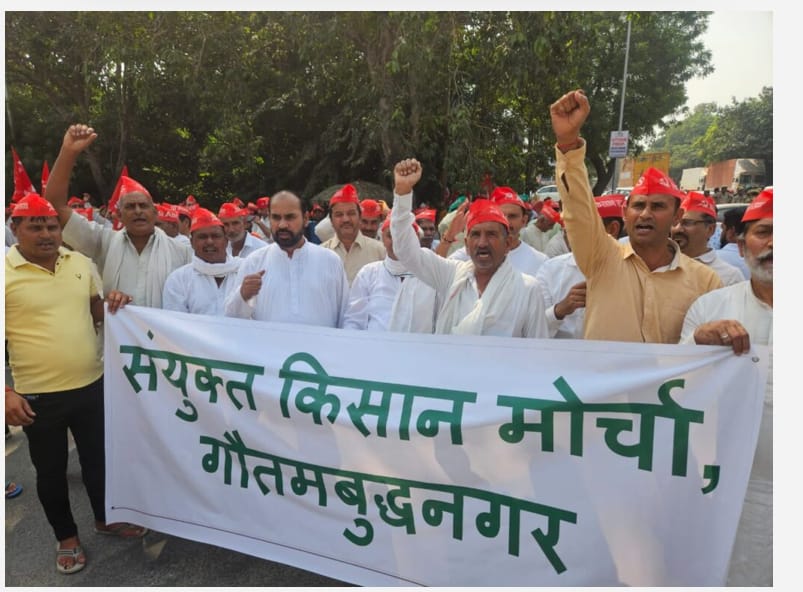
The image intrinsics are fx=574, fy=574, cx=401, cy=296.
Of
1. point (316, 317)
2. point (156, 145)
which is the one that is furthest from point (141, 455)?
point (156, 145)

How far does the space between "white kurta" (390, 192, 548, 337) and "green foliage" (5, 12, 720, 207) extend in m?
7.23

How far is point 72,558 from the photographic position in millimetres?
2895

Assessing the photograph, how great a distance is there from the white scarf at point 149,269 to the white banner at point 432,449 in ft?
2.10

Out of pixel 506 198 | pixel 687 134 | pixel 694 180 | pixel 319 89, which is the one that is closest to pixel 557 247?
pixel 506 198

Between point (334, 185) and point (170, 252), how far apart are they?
40.6ft

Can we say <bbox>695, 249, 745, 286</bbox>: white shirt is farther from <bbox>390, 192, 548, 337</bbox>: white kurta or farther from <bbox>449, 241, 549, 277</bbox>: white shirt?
<bbox>390, 192, 548, 337</bbox>: white kurta

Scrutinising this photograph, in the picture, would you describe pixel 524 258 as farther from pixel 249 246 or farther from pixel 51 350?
pixel 51 350

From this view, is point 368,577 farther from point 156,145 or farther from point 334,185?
point 156,145

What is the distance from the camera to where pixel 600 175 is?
81.4 feet

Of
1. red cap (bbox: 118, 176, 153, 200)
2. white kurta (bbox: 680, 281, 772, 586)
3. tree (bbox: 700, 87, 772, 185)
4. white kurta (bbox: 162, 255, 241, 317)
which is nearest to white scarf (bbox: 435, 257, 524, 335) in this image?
white kurta (bbox: 680, 281, 772, 586)

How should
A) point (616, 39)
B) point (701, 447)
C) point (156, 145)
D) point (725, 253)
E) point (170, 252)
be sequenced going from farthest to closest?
1. point (616, 39)
2. point (156, 145)
3. point (725, 253)
4. point (170, 252)
5. point (701, 447)

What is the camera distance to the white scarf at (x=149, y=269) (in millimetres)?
3627

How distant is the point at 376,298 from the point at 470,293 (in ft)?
3.05

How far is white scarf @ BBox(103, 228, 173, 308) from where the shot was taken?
363 centimetres
